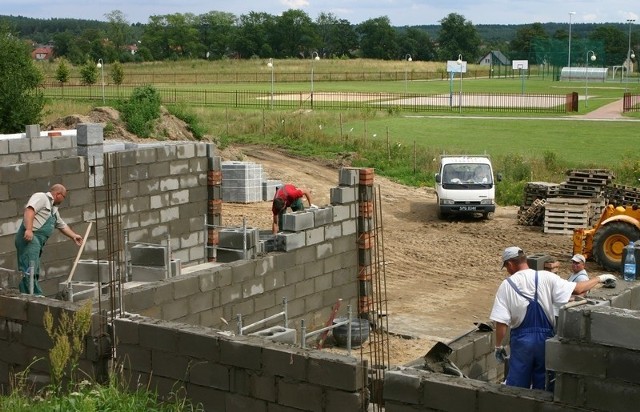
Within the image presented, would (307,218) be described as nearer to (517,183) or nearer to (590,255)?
(590,255)

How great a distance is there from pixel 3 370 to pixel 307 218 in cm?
557

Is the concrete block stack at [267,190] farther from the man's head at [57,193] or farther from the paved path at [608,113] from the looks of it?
the paved path at [608,113]

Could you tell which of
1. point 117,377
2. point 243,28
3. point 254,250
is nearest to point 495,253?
point 254,250

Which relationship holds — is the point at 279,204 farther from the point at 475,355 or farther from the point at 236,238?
the point at 475,355

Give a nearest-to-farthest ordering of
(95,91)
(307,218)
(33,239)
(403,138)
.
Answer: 1. (33,239)
2. (307,218)
3. (403,138)
4. (95,91)


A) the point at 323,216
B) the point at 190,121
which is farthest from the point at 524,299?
the point at 190,121

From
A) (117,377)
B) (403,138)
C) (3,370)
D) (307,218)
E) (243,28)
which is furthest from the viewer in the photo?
(243,28)

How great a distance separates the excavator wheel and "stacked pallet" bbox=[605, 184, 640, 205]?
11.3 feet

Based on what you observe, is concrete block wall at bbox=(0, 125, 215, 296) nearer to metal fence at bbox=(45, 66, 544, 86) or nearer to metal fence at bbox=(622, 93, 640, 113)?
metal fence at bbox=(622, 93, 640, 113)

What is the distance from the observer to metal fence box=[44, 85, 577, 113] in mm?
55938

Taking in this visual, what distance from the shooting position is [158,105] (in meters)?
35.1

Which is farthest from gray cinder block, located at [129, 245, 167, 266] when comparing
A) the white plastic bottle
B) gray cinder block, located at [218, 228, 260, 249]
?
the white plastic bottle

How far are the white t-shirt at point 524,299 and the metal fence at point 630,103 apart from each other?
47.4 metres

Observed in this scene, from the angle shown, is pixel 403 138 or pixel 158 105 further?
pixel 403 138
